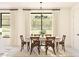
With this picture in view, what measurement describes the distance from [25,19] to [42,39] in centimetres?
271

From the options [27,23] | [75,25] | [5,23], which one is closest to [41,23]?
[27,23]

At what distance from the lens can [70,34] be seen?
414 inches

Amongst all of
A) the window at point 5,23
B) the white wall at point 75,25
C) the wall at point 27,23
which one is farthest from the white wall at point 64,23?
the window at point 5,23

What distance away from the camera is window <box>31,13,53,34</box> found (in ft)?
35.9

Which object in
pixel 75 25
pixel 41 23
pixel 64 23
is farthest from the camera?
pixel 41 23

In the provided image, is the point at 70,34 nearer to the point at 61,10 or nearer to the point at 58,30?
the point at 58,30

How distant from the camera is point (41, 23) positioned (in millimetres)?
11070

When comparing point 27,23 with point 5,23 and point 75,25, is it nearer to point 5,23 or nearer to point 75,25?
point 5,23

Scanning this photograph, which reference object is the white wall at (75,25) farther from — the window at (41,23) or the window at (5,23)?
the window at (5,23)

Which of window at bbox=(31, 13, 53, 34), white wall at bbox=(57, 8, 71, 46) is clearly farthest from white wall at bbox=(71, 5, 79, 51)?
window at bbox=(31, 13, 53, 34)

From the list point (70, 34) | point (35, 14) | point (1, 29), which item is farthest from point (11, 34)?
point (70, 34)

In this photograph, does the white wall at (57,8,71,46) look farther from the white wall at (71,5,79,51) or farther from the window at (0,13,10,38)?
the window at (0,13,10,38)

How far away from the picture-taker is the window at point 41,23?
1095 centimetres

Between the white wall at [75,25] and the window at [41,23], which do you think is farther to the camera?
the window at [41,23]
